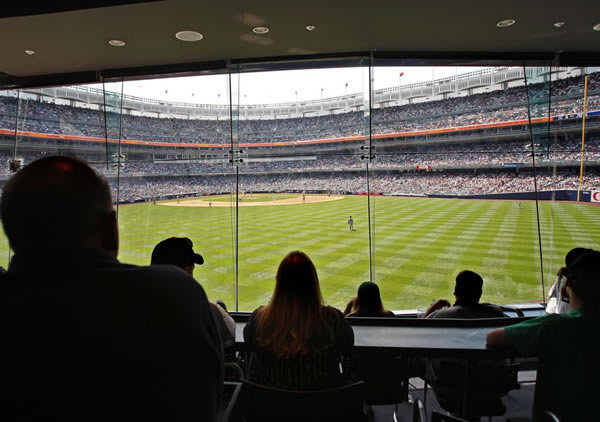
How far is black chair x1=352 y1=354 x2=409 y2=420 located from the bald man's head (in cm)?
187

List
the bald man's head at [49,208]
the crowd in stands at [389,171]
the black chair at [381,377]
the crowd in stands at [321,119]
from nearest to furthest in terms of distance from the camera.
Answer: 1. the bald man's head at [49,208]
2. the black chair at [381,377]
3. the crowd in stands at [321,119]
4. the crowd in stands at [389,171]

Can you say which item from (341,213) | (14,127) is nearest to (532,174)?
(14,127)

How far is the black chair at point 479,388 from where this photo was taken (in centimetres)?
202

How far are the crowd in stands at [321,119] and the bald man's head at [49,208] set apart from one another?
3904 millimetres

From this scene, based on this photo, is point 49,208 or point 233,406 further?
point 233,406

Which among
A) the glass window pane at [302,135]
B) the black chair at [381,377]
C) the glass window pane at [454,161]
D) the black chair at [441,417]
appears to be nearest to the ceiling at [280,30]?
the glass window pane at [302,135]

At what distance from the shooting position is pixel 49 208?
71 cm

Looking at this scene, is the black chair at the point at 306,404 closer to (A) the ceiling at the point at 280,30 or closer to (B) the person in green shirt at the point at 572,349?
(B) the person in green shirt at the point at 572,349

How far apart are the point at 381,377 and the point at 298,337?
989 mm

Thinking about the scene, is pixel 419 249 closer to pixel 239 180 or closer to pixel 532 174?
pixel 532 174

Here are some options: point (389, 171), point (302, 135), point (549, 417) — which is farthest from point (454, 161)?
point (549, 417)

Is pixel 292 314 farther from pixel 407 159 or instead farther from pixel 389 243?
pixel 389 243

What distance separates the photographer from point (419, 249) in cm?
993

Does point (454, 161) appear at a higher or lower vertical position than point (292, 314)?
higher
